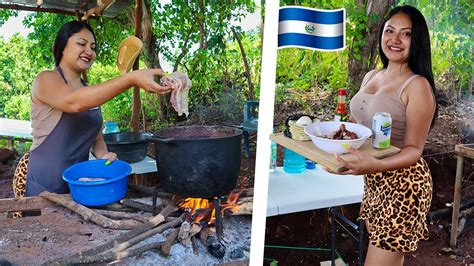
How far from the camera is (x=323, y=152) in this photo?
118cm

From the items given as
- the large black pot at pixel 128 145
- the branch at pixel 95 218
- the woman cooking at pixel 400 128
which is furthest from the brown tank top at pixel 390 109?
the large black pot at pixel 128 145

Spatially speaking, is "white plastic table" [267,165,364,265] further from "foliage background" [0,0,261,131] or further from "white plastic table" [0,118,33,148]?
"white plastic table" [0,118,33,148]

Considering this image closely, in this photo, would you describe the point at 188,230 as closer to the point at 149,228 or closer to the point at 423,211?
the point at 149,228

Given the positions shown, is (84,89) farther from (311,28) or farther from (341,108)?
(341,108)

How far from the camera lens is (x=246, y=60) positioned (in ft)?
11.0

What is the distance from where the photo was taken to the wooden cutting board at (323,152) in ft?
3.61

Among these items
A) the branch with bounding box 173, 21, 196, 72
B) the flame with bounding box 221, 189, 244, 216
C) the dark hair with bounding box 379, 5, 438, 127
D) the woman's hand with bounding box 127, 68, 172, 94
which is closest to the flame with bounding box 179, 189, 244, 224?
the flame with bounding box 221, 189, 244, 216

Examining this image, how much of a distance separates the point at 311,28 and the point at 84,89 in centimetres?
82

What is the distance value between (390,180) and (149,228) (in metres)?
0.94

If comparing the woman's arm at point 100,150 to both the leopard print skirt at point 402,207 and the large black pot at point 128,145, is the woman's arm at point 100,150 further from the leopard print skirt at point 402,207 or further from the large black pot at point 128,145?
the leopard print skirt at point 402,207

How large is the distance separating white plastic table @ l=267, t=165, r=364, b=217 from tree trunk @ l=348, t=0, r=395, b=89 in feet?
1.29

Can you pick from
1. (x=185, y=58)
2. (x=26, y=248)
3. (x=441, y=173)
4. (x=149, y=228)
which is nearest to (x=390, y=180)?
(x=441, y=173)

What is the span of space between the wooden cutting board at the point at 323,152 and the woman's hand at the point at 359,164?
1cm

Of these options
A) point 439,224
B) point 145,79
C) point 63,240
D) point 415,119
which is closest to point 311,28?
point 415,119
